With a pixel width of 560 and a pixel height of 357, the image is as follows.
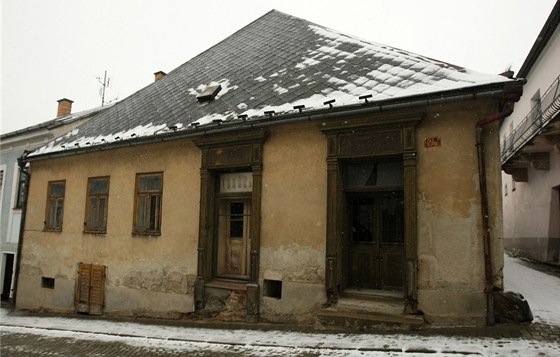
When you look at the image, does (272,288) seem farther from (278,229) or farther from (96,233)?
(96,233)

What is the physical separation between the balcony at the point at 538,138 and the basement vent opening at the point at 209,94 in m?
8.22

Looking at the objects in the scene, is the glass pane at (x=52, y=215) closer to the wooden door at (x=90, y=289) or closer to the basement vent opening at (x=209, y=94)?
the wooden door at (x=90, y=289)

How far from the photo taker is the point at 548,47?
520 inches

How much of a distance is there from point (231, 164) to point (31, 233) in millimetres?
7577

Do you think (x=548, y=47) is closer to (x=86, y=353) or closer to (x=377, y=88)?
(x=377, y=88)

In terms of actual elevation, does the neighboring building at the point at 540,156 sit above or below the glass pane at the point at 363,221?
above

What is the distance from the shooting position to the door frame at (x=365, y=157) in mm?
6266

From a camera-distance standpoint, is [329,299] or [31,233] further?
[31,233]

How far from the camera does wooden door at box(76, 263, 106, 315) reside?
9.88 m

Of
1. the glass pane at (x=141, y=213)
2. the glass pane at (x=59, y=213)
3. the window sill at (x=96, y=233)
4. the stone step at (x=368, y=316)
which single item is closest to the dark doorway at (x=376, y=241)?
the stone step at (x=368, y=316)

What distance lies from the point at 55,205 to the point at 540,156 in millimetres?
15141

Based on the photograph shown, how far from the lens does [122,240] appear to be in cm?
968

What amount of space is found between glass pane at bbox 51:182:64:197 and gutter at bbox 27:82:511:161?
75.4 inches

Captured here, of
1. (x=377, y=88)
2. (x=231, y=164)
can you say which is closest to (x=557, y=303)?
(x=377, y=88)
